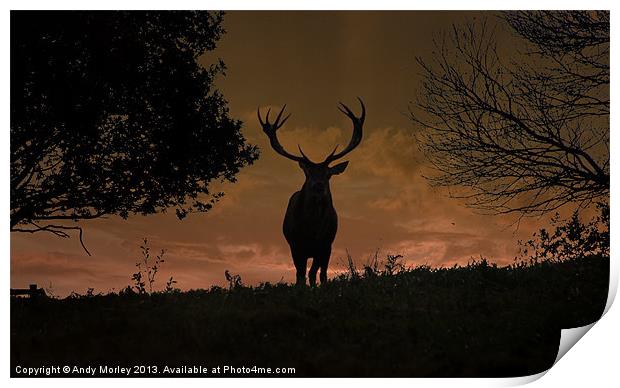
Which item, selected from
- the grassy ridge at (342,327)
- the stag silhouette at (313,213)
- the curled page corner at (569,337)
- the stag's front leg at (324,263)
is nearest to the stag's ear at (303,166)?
the stag silhouette at (313,213)

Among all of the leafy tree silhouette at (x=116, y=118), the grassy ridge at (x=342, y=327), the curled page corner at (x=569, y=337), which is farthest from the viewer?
the leafy tree silhouette at (x=116, y=118)

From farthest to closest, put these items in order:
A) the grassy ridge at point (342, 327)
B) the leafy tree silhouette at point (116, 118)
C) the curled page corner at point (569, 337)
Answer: the leafy tree silhouette at point (116, 118) < the curled page corner at point (569, 337) < the grassy ridge at point (342, 327)

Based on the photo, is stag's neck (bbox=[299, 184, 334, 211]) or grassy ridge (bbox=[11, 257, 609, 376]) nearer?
grassy ridge (bbox=[11, 257, 609, 376])

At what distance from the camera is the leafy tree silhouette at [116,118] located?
1500cm

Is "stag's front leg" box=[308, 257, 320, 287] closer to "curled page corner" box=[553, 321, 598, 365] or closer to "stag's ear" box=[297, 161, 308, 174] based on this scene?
"stag's ear" box=[297, 161, 308, 174]

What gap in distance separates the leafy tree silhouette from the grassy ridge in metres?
3.02

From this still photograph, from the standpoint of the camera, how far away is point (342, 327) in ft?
37.3

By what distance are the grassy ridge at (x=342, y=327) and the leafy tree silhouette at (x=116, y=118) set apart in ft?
9.92

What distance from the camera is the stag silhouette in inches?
611

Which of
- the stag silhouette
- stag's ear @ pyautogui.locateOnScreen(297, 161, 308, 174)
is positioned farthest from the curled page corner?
stag's ear @ pyautogui.locateOnScreen(297, 161, 308, 174)

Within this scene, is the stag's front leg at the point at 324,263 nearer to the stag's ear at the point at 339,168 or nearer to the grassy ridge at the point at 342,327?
the stag's ear at the point at 339,168

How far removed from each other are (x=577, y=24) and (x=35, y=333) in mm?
11231
